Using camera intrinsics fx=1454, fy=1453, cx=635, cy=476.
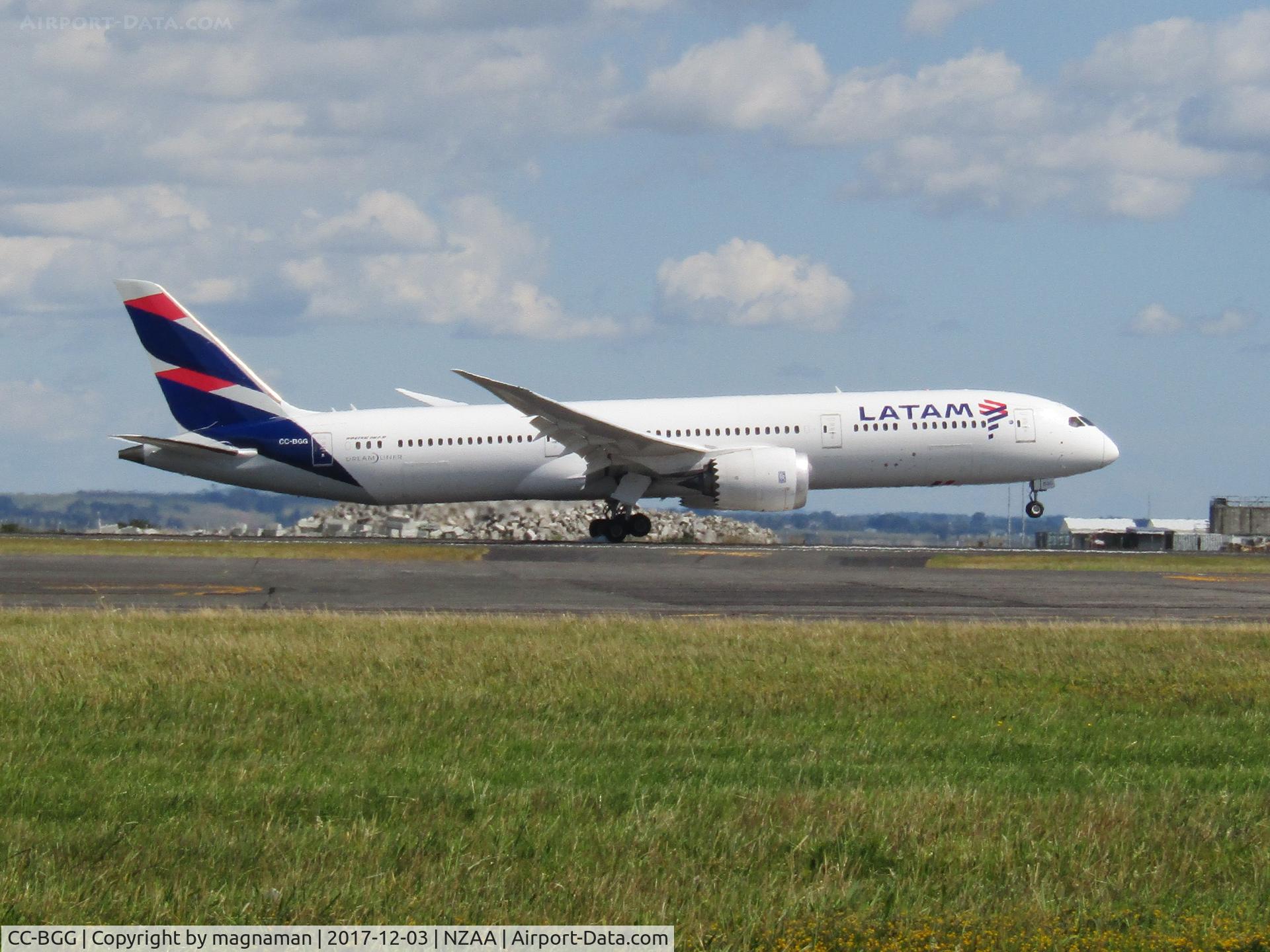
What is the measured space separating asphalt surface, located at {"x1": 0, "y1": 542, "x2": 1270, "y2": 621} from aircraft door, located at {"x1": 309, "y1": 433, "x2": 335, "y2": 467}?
877 centimetres

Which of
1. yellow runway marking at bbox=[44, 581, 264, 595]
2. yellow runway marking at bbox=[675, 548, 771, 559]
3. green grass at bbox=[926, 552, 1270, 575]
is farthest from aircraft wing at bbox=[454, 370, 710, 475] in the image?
yellow runway marking at bbox=[44, 581, 264, 595]

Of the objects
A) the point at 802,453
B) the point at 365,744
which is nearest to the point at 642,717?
the point at 365,744

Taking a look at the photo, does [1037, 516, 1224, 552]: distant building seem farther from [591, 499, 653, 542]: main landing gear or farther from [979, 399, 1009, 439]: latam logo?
[591, 499, 653, 542]: main landing gear

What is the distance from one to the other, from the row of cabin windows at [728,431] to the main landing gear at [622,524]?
2.26 m

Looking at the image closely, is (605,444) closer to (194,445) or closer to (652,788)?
(194,445)

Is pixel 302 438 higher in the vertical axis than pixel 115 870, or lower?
higher

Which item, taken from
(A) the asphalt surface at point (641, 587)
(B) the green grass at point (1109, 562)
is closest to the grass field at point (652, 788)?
(A) the asphalt surface at point (641, 587)

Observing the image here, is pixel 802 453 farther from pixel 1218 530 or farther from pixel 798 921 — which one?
pixel 1218 530

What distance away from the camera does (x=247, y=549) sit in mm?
34656

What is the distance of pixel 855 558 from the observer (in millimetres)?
31953

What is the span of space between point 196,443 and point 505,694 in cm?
2968

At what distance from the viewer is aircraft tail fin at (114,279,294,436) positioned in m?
40.4

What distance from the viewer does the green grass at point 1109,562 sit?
103ft

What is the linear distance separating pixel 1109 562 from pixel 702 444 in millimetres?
11035
